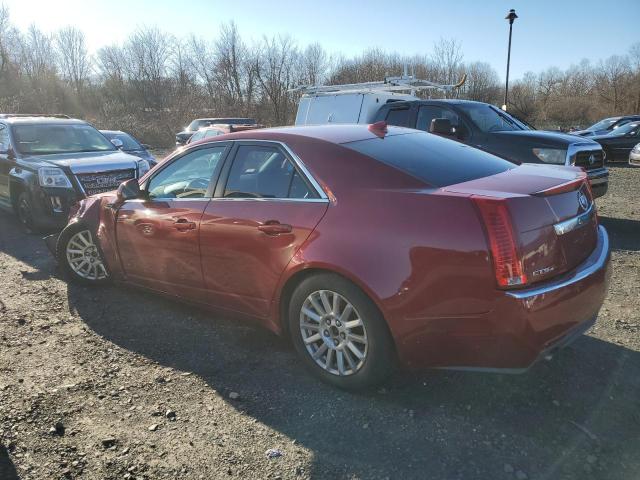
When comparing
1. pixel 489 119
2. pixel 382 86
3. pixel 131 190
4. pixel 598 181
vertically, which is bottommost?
pixel 598 181

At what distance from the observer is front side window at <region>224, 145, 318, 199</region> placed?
331 centimetres

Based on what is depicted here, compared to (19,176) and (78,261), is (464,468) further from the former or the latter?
(19,176)

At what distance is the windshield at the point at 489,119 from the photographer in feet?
26.6

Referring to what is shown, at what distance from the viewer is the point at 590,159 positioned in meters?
7.35

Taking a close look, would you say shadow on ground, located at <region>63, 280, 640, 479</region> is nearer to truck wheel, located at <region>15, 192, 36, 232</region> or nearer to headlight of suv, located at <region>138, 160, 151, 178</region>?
headlight of suv, located at <region>138, 160, 151, 178</region>

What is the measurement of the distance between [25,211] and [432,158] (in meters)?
7.02

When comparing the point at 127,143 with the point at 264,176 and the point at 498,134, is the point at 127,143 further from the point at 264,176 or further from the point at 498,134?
the point at 264,176

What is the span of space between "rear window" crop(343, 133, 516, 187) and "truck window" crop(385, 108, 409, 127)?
17.0 feet

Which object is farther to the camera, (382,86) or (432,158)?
(382,86)

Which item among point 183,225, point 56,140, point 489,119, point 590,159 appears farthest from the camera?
point 56,140

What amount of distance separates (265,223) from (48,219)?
18.2ft

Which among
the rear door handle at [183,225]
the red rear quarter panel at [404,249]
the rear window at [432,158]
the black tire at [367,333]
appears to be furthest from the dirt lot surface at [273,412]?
the rear window at [432,158]

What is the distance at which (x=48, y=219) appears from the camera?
24.5 ft

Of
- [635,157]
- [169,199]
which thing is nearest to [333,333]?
[169,199]
